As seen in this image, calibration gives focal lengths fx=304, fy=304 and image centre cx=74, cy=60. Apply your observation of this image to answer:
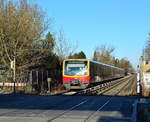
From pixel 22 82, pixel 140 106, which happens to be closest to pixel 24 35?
pixel 22 82

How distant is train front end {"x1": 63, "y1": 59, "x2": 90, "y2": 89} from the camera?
29.2 m

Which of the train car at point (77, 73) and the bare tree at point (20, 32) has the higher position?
the bare tree at point (20, 32)

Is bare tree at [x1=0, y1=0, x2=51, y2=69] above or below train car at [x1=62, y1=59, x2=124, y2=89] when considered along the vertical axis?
above

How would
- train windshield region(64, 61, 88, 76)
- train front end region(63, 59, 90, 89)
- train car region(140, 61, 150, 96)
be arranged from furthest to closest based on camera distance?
train windshield region(64, 61, 88, 76) → train front end region(63, 59, 90, 89) → train car region(140, 61, 150, 96)

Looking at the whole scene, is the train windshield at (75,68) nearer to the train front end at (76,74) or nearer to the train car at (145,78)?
the train front end at (76,74)

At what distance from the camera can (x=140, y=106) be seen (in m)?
7.41

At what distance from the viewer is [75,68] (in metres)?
29.6

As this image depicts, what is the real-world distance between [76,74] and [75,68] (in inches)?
25.6

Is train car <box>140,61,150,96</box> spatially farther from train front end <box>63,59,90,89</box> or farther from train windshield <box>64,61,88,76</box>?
train windshield <box>64,61,88,76</box>

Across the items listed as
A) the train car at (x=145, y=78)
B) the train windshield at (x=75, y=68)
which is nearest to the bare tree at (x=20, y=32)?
the train windshield at (x=75, y=68)

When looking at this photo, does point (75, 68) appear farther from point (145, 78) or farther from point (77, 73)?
point (145, 78)

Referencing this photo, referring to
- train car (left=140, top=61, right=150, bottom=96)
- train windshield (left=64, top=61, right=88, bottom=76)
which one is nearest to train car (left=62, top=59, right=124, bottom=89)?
train windshield (left=64, top=61, right=88, bottom=76)

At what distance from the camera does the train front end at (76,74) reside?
29.2 m

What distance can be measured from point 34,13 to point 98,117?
2478 centimetres
